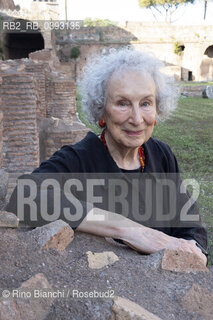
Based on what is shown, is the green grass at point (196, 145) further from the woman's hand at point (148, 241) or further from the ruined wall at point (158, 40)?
the ruined wall at point (158, 40)

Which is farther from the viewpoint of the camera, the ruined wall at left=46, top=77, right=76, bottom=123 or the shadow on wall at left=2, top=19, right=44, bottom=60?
the shadow on wall at left=2, top=19, right=44, bottom=60

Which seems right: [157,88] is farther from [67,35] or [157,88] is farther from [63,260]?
[67,35]

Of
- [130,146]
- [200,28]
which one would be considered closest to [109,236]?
[130,146]

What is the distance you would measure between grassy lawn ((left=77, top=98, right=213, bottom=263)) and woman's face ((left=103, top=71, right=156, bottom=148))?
0.91 metres

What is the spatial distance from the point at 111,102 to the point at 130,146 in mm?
251

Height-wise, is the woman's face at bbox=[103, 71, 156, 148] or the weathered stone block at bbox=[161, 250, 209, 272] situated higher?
the woman's face at bbox=[103, 71, 156, 148]

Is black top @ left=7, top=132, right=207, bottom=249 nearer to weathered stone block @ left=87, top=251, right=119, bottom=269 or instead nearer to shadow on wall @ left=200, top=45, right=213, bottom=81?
weathered stone block @ left=87, top=251, right=119, bottom=269

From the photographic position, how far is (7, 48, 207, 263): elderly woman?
5.76 ft

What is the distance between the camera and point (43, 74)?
7.81 metres

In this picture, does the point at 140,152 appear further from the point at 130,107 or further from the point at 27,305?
the point at 27,305

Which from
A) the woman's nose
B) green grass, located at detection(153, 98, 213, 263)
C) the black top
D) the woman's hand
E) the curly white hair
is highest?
the curly white hair

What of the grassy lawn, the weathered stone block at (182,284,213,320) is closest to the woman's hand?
the weathered stone block at (182,284,213,320)

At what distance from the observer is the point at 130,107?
181 cm

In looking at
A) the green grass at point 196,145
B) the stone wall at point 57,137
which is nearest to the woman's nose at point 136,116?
the green grass at point 196,145
